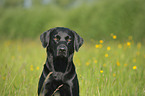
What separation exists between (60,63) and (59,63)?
0.06 feet

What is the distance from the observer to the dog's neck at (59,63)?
9.46 ft

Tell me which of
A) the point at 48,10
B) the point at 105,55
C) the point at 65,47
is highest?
the point at 48,10

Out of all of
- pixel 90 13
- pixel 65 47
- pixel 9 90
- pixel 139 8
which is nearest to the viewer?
pixel 65 47

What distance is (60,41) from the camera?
282 cm

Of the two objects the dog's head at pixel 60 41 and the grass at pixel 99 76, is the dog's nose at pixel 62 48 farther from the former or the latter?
the grass at pixel 99 76

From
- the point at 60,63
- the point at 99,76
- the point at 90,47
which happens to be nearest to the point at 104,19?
the point at 90,47

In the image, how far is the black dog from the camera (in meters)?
2.76

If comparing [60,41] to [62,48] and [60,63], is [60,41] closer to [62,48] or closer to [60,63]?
[62,48]

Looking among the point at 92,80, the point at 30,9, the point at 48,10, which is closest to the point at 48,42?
the point at 92,80

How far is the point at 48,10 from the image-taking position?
17219 millimetres

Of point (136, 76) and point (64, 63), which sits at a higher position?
point (64, 63)

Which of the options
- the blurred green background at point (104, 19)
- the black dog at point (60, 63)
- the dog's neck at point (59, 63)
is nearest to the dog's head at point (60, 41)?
the black dog at point (60, 63)

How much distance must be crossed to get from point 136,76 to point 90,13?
29.5 feet

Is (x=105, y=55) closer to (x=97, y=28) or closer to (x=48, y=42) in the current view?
(x=48, y=42)
